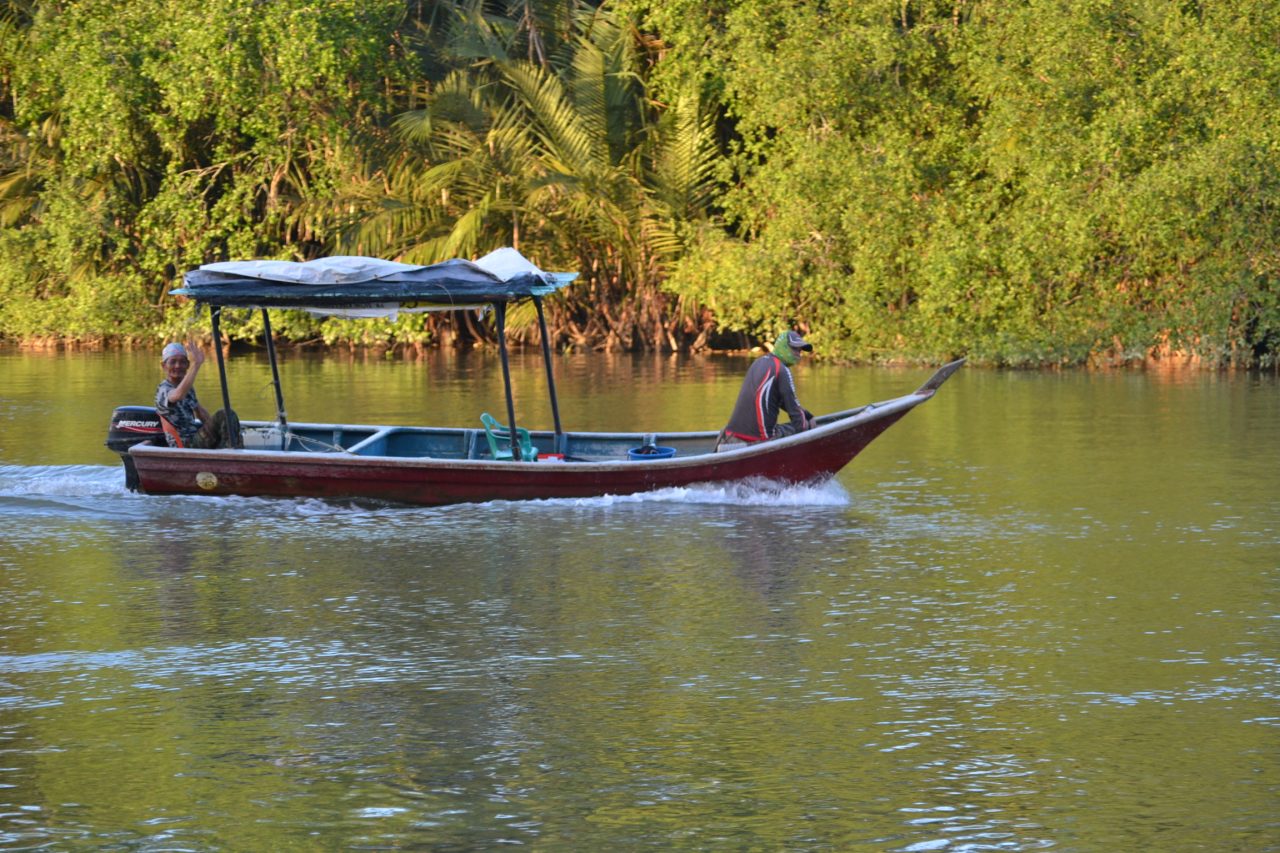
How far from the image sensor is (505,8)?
39406 millimetres

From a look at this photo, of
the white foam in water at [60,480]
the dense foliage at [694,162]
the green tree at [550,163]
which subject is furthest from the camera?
the green tree at [550,163]

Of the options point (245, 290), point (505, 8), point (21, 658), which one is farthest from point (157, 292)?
point (21, 658)

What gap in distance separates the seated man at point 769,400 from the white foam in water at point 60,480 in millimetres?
5175

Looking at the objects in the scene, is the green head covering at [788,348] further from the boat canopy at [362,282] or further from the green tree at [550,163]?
the green tree at [550,163]

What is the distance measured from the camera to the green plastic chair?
52.6 feet

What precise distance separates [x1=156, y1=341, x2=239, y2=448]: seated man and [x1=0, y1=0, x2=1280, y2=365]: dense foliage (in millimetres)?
16990

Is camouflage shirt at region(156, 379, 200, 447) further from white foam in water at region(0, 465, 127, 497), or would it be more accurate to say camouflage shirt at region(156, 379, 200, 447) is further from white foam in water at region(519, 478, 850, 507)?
white foam in water at region(519, 478, 850, 507)

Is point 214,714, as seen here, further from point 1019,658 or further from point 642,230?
point 642,230

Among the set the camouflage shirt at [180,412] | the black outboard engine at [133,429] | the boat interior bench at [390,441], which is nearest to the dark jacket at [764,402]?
the boat interior bench at [390,441]

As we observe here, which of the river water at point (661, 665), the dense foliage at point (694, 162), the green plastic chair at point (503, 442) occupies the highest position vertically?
the dense foliage at point (694, 162)

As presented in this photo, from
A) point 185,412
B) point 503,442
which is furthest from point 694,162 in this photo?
point 185,412

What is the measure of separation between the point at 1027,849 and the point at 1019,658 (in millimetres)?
2983

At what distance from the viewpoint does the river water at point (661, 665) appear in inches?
273

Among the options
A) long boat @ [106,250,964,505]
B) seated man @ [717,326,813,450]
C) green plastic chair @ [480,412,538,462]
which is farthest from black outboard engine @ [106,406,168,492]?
seated man @ [717,326,813,450]
